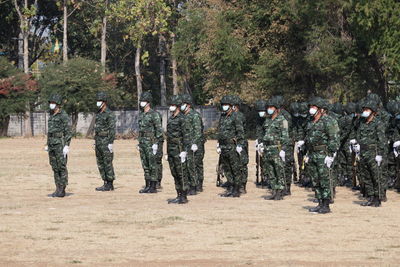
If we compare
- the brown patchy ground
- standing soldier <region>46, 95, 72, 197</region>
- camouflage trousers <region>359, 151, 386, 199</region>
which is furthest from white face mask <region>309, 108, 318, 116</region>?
standing soldier <region>46, 95, 72, 197</region>

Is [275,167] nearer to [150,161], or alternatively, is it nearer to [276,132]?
[276,132]

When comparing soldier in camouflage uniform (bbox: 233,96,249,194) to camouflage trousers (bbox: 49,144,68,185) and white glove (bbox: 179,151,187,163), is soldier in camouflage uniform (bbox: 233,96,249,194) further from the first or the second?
camouflage trousers (bbox: 49,144,68,185)

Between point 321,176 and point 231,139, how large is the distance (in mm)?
3353

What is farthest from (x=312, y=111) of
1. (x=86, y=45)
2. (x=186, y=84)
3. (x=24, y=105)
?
(x=86, y=45)

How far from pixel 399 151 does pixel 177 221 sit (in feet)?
21.7

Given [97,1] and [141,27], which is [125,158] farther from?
[97,1]

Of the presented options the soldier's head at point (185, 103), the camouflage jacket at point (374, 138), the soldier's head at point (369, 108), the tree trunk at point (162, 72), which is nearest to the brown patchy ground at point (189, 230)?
the camouflage jacket at point (374, 138)

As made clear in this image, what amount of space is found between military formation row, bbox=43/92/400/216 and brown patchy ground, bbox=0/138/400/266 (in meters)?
0.47

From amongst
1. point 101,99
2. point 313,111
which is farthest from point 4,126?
point 313,111

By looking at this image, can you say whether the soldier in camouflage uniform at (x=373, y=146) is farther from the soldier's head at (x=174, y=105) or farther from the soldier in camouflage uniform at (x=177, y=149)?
the soldier's head at (x=174, y=105)

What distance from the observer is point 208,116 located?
6069 cm

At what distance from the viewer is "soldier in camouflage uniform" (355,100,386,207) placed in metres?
17.2

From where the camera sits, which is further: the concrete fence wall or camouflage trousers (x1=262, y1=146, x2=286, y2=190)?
the concrete fence wall

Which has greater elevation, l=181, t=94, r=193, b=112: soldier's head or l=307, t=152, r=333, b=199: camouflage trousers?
l=181, t=94, r=193, b=112: soldier's head
